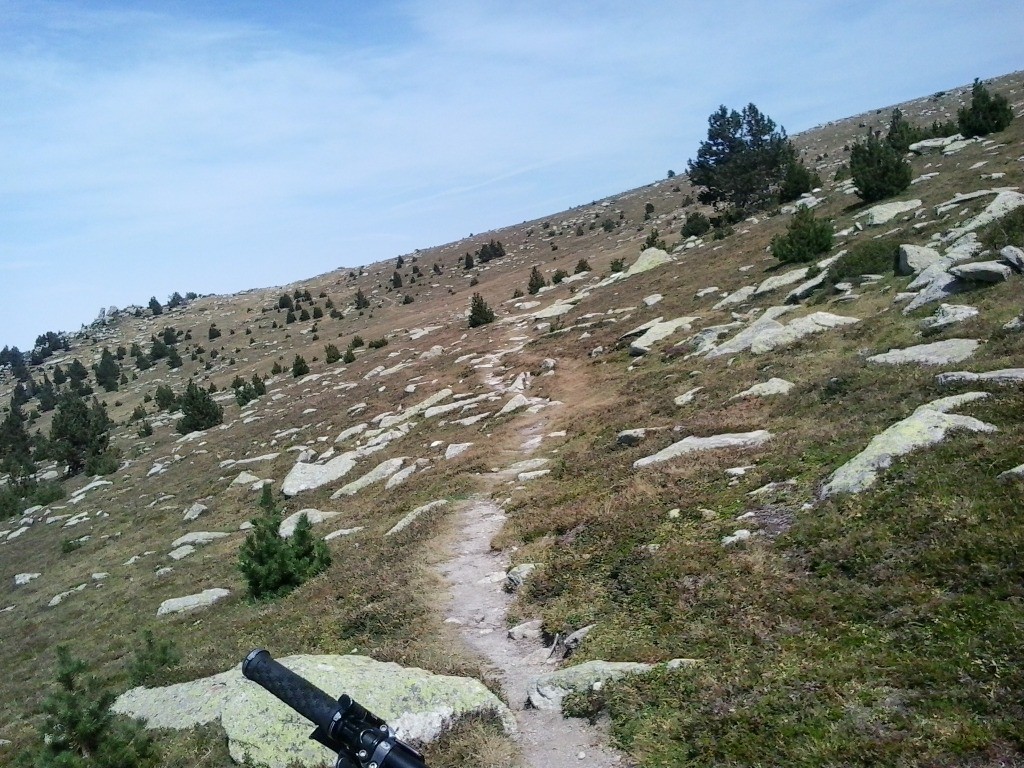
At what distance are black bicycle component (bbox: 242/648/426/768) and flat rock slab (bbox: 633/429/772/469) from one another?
10670 mm

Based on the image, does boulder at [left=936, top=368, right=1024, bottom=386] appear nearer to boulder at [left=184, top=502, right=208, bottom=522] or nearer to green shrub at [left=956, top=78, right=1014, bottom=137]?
boulder at [left=184, top=502, right=208, bottom=522]

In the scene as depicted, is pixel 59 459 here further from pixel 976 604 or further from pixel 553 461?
pixel 976 604

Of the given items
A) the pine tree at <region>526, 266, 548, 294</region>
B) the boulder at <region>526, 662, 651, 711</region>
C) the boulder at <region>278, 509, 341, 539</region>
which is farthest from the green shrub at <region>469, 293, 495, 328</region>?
the boulder at <region>526, 662, 651, 711</region>

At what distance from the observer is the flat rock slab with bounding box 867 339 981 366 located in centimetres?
1231

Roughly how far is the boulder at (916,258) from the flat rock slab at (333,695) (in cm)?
1865

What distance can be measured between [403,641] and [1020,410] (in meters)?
9.81

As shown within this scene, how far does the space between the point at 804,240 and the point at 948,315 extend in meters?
13.2

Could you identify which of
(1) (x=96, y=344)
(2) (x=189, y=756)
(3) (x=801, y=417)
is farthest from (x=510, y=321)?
(1) (x=96, y=344)

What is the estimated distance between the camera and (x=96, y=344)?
99625mm

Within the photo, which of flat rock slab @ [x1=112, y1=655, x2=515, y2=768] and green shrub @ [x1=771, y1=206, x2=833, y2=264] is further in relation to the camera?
green shrub @ [x1=771, y1=206, x2=833, y2=264]

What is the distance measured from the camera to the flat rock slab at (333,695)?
673cm

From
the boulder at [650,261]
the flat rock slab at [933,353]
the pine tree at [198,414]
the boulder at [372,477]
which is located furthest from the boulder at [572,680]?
the pine tree at [198,414]

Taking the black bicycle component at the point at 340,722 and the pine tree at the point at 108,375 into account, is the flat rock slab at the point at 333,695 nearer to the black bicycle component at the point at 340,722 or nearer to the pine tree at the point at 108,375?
the black bicycle component at the point at 340,722

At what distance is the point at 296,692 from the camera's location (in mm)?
2707
